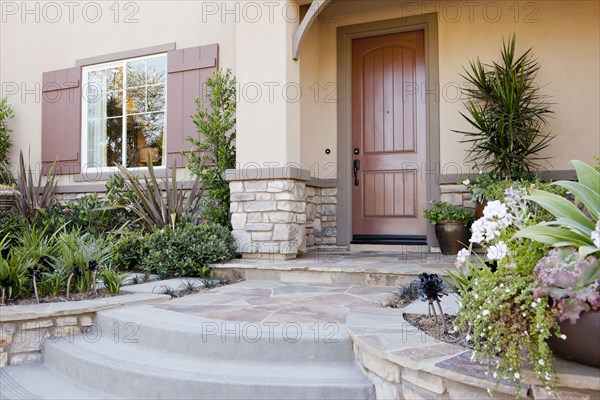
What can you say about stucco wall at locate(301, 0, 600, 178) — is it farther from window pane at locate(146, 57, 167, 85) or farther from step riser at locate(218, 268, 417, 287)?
window pane at locate(146, 57, 167, 85)

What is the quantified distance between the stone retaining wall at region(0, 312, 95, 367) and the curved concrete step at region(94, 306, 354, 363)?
470 mm

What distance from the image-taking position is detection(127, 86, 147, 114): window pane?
6620mm

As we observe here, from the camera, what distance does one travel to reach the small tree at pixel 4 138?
705cm

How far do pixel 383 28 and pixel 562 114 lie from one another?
6.69 feet

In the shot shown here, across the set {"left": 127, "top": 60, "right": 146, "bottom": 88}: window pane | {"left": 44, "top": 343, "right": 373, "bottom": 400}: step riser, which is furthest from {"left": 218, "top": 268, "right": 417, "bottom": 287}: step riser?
{"left": 127, "top": 60, "right": 146, "bottom": 88}: window pane

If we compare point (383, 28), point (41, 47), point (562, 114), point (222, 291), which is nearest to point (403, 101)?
point (383, 28)

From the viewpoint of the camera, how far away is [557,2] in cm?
490

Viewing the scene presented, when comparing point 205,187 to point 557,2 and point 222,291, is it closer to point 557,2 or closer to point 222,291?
point 222,291

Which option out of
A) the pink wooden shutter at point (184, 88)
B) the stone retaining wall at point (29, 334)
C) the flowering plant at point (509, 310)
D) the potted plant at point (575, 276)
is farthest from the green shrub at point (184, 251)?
the potted plant at point (575, 276)

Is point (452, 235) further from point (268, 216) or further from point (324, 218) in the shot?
point (268, 216)

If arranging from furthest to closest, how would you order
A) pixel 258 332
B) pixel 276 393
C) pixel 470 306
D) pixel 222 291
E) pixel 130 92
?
pixel 130 92
pixel 222 291
pixel 258 332
pixel 276 393
pixel 470 306

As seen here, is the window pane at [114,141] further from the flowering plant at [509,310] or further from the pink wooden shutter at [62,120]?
the flowering plant at [509,310]

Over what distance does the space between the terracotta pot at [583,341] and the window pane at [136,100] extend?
5.89 meters

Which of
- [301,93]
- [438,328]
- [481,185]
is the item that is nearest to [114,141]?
A: [301,93]
